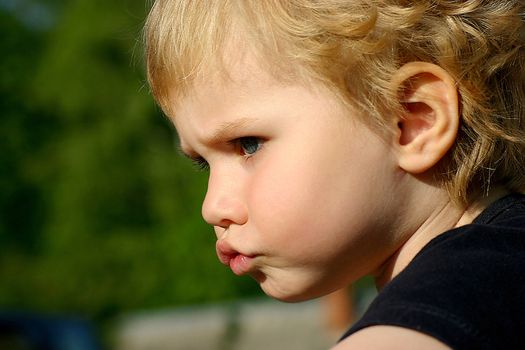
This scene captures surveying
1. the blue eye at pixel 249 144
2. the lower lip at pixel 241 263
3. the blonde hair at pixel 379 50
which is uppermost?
the blonde hair at pixel 379 50

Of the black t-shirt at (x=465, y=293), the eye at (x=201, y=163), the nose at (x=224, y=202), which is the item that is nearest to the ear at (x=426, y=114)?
the black t-shirt at (x=465, y=293)

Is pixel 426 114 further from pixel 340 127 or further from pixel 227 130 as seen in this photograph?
pixel 227 130

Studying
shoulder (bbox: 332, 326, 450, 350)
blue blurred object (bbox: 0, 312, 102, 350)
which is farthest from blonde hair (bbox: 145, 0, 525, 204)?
blue blurred object (bbox: 0, 312, 102, 350)

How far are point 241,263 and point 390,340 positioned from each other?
509mm

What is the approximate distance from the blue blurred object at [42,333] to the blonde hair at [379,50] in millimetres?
3648

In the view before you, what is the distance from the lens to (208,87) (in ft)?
6.02

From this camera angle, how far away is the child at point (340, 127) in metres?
1.76

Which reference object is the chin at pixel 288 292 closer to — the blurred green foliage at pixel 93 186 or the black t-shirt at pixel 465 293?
the black t-shirt at pixel 465 293

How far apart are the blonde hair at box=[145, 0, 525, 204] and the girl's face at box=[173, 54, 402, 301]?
1.7 inches

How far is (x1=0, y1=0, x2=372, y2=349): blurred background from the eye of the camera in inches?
420

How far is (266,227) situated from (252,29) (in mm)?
356

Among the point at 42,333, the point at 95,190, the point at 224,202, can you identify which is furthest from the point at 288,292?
the point at 95,190

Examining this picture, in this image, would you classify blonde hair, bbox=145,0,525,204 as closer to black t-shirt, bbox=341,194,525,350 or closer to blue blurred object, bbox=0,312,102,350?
black t-shirt, bbox=341,194,525,350

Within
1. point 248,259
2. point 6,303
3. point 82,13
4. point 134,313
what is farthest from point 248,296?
point 248,259
